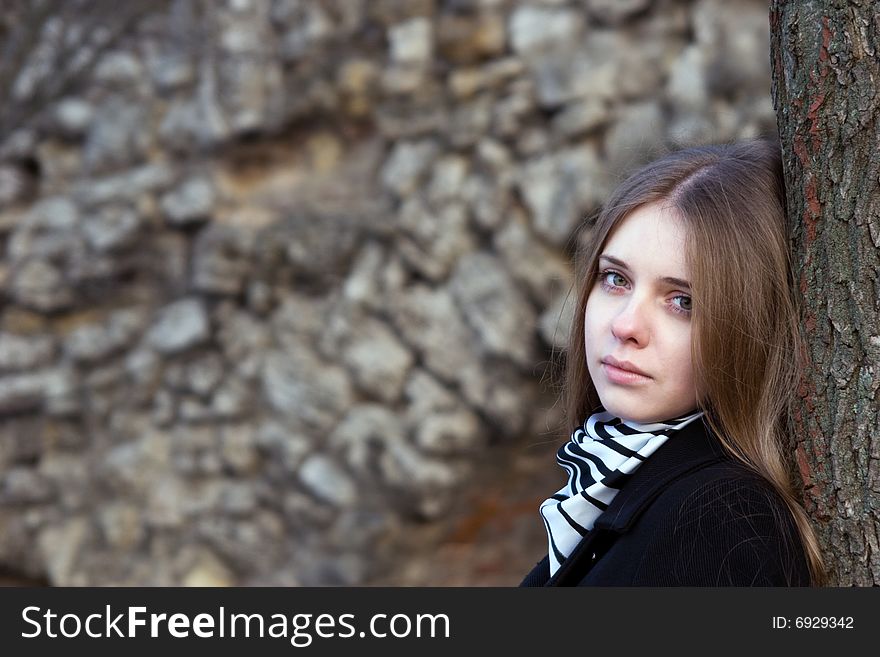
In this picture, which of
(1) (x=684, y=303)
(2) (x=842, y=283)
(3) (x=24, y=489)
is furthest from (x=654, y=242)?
(3) (x=24, y=489)

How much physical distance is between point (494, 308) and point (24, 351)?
2083 mm

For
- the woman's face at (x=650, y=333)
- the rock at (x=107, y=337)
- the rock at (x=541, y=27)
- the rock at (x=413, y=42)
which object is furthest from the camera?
the rock at (x=107, y=337)

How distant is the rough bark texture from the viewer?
3.45 ft

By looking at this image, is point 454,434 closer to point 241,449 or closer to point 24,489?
point 241,449

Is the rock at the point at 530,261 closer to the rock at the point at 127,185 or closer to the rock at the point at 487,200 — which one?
the rock at the point at 487,200

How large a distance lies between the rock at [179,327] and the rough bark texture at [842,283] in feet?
10.1

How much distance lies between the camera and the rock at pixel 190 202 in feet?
12.8

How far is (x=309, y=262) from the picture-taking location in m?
3.66

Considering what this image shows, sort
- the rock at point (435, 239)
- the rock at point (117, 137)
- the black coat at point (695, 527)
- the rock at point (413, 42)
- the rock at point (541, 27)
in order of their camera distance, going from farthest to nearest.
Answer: the rock at point (117, 137)
the rock at point (413, 42)
the rock at point (435, 239)
the rock at point (541, 27)
the black coat at point (695, 527)

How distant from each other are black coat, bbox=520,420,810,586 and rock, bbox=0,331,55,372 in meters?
3.49

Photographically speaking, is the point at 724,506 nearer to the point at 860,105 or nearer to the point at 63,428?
the point at 860,105

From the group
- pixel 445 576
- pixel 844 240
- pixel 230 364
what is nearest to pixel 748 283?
pixel 844 240

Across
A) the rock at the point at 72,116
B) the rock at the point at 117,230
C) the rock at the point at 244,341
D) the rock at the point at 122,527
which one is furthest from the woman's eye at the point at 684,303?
the rock at the point at 72,116

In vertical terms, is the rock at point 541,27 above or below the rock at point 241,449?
above
